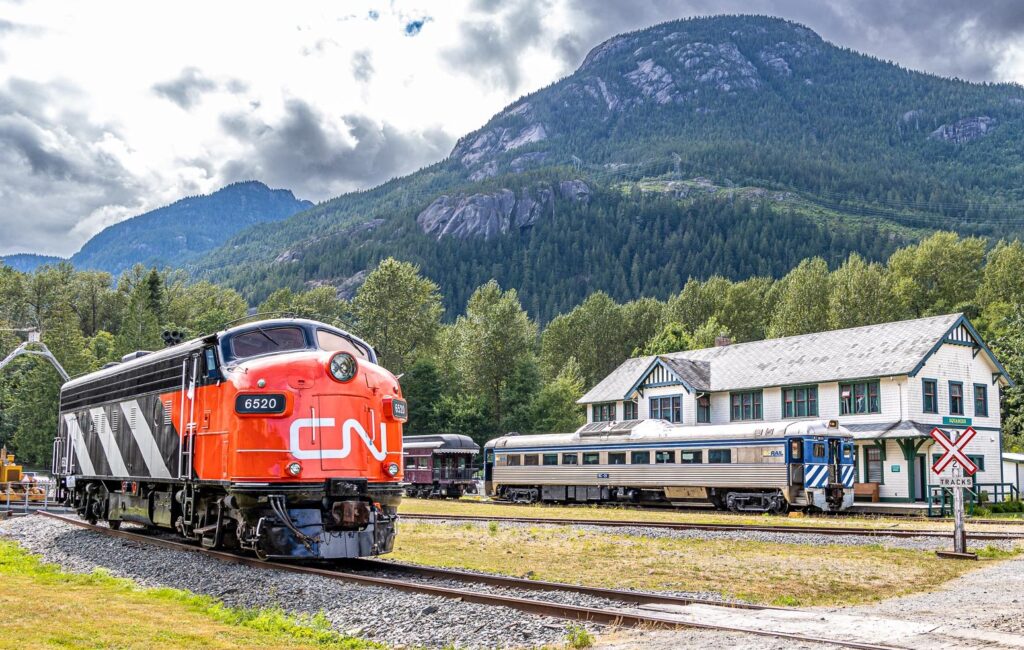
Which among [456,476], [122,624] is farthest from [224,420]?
[456,476]

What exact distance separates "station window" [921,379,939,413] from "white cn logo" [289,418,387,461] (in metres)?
33.1

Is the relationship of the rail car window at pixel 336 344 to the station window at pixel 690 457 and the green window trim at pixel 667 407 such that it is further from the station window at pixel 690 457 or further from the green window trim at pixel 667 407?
the green window trim at pixel 667 407

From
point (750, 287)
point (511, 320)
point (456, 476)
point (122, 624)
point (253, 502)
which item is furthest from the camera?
point (750, 287)

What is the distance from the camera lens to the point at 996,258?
81.9m

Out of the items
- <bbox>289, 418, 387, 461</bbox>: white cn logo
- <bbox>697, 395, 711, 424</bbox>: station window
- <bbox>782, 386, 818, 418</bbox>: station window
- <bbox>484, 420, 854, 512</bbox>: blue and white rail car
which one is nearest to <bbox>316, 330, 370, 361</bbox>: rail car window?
<bbox>289, 418, 387, 461</bbox>: white cn logo

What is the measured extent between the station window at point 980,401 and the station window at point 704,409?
13244mm

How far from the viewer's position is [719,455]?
3638 cm

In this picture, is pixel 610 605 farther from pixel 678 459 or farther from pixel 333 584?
pixel 678 459

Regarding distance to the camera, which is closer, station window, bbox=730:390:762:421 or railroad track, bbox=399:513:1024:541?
railroad track, bbox=399:513:1024:541

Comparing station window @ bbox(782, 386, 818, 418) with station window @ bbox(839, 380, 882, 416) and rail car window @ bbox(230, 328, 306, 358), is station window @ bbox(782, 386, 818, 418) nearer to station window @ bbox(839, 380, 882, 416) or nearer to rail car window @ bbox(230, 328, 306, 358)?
station window @ bbox(839, 380, 882, 416)

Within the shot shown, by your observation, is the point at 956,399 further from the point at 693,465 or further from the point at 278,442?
the point at 278,442

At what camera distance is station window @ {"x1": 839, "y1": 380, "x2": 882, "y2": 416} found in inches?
1629

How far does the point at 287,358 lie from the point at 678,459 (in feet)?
85.0

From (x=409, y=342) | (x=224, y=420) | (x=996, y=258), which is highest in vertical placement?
(x=996, y=258)
